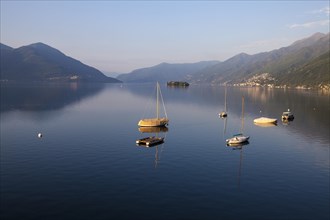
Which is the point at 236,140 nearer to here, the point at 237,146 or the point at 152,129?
the point at 237,146

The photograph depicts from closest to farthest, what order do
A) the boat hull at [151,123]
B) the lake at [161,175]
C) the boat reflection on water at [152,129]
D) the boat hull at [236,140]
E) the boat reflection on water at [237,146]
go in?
the lake at [161,175] < the boat reflection on water at [237,146] < the boat hull at [236,140] < the boat reflection on water at [152,129] < the boat hull at [151,123]

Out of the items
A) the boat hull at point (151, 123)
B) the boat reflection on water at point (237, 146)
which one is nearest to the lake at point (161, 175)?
the boat reflection on water at point (237, 146)

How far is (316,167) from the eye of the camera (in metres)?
72.1

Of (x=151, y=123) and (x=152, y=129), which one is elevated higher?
(x=151, y=123)

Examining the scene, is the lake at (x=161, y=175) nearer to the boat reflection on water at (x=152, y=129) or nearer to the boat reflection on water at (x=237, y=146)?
the boat reflection on water at (x=237, y=146)

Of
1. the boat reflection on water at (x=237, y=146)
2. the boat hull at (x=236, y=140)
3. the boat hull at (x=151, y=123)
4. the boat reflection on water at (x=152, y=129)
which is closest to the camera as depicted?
the boat reflection on water at (x=237, y=146)

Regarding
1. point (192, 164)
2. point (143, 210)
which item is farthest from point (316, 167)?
point (143, 210)

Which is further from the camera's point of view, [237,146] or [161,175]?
[237,146]

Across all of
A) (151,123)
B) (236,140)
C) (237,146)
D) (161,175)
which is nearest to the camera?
(161,175)

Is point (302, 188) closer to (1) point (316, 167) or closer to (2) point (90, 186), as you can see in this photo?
(1) point (316, 167)

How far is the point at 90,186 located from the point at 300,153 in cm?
5744

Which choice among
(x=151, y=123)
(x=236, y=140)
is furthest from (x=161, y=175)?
(x=151, y=123)

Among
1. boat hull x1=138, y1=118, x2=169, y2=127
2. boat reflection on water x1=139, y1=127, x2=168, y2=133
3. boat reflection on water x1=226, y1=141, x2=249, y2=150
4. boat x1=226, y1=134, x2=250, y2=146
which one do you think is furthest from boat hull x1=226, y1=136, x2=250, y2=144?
boat hull x1=138, y1=118, x2=169, y2=127

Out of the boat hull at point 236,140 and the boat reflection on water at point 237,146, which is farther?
the boat hull at point 236,140
